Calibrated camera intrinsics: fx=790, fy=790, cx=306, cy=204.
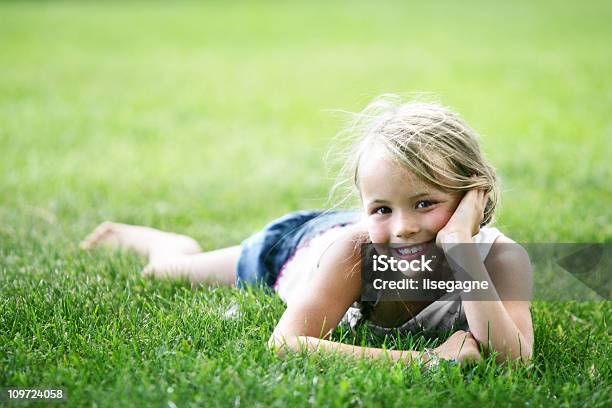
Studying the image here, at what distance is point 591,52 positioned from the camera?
12656 mm

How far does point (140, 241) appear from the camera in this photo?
421 cm

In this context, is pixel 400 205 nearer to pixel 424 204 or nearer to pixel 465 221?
pixel 424 204

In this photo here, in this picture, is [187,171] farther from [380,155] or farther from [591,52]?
[591,52]

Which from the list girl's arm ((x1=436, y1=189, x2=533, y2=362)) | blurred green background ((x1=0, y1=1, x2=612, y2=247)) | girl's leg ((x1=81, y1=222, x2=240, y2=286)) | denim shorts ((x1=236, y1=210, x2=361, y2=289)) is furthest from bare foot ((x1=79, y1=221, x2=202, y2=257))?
girl's arm ((x1=436, y1=189, x2=533, y2=362))

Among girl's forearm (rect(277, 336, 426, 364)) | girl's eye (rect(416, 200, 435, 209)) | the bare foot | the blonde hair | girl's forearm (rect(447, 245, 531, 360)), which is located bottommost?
the bare foot

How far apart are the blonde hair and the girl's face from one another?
3 centimetres

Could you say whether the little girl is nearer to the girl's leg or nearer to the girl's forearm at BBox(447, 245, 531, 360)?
the girl's forearm at BBox(447, 245, 531, 360)

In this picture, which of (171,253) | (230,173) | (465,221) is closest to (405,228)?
(465,221)

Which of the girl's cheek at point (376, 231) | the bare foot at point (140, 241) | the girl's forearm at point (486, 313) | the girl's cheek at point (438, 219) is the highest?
the girl's cheek at point (438, 219)

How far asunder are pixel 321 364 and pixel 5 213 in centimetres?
314

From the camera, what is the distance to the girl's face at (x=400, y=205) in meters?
2.64

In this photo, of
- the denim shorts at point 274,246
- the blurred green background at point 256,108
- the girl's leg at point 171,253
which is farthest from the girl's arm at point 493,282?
the girl's leg at point 171,253

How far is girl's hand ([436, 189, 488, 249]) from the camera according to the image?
2.60m

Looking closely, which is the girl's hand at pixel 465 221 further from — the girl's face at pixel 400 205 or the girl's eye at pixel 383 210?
the girl's eye at pixel 383 210
